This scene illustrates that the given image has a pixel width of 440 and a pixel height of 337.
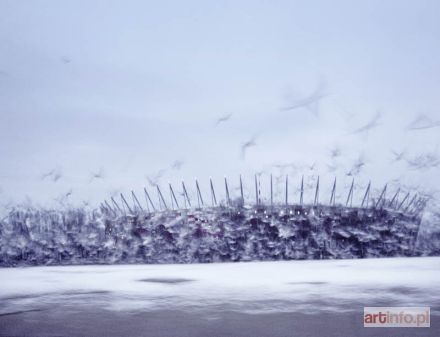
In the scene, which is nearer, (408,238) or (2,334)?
(2,334)

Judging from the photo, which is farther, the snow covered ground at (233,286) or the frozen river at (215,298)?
the snow covered ground at (233,286)

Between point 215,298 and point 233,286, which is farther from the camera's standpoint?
point 233,286

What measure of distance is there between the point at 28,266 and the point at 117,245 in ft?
3.31

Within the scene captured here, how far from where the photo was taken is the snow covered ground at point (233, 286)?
3.30 metres

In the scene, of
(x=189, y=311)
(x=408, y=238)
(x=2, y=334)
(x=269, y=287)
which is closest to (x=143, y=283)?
(x=269, y=287)

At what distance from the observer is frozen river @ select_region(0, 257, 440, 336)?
8.85 feet

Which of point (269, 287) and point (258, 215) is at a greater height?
point (258, 215)

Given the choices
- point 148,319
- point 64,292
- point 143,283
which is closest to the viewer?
point 148,319

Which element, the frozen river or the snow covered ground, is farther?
the snow covered ground

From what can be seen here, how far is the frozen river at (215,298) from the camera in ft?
8.85

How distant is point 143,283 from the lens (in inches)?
173

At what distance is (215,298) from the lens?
3521 millimetres

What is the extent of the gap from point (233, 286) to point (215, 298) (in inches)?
22.3

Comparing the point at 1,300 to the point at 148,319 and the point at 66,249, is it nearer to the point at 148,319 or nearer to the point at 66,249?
the point at 148,319
